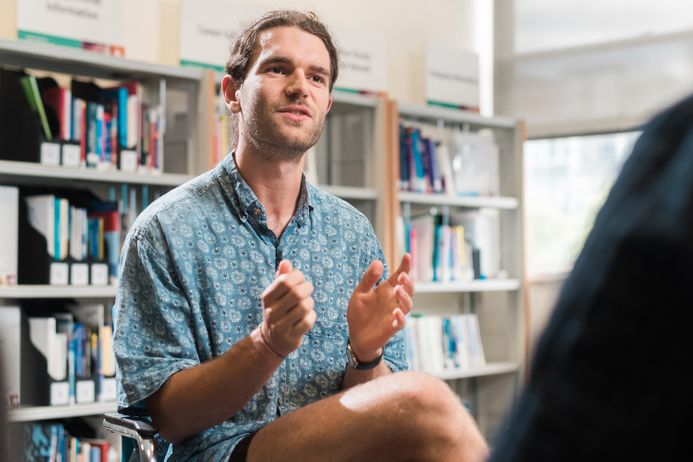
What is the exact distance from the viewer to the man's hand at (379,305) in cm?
177

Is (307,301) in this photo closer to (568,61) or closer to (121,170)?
(121,170)

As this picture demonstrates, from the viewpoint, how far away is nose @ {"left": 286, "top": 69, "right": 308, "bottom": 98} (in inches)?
81.8

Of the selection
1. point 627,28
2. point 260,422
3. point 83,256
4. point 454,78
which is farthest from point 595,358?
point 627,28

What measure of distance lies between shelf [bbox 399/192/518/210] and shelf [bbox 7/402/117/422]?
5.85 feet

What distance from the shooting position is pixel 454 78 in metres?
5.21

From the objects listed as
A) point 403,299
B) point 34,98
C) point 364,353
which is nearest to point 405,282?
point 403,299

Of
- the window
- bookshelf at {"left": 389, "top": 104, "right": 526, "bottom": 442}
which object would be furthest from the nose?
the window

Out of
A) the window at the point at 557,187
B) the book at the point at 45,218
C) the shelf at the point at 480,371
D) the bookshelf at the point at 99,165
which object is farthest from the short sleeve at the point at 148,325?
the window at the point at 557,187

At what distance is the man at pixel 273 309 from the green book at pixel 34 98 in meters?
1.23

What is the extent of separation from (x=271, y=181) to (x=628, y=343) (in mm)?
1780

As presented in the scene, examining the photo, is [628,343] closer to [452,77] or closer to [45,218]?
[45,218]

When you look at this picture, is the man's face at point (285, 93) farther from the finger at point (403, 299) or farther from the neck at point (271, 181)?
the finger at point (403, 299)

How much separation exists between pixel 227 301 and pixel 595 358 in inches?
64.0

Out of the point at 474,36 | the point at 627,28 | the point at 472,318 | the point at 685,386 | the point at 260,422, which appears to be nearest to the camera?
the point at 685,386
